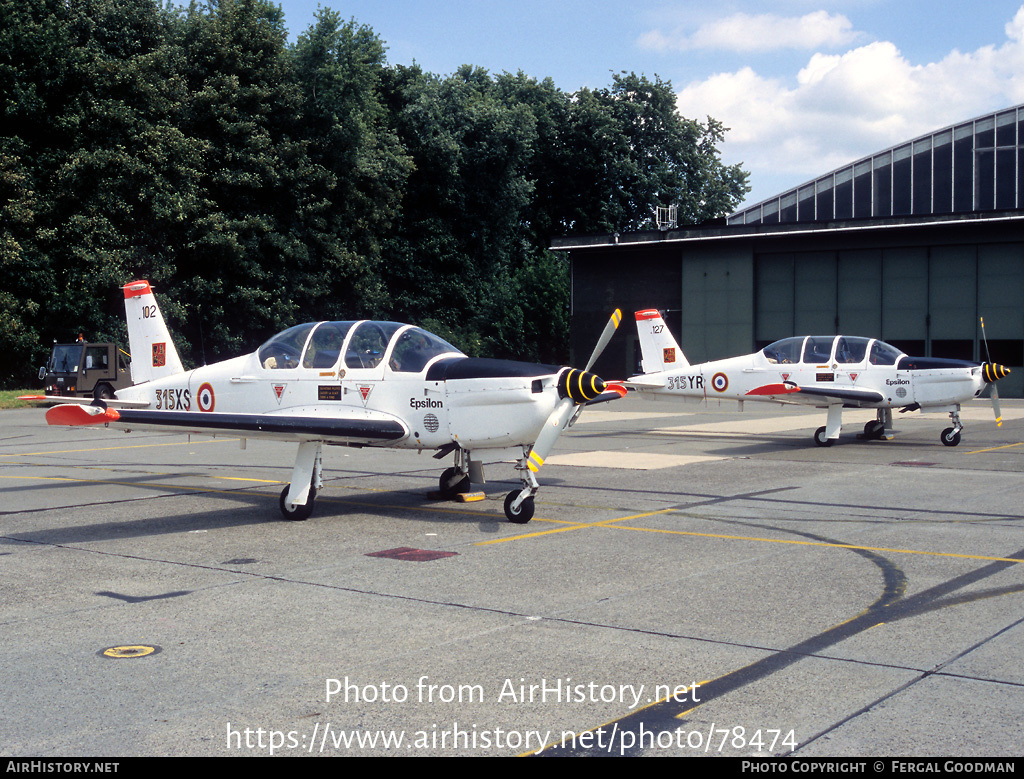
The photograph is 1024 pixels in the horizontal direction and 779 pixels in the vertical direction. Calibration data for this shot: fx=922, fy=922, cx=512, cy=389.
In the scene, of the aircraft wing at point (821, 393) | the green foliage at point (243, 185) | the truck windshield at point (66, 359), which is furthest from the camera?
the green foliage at point (243, 185)

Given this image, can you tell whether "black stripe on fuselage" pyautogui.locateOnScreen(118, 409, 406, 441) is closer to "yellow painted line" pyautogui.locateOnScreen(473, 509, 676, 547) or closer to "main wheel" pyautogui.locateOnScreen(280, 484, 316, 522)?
"main wheel" pyautogui.locateOnScreen(280, 484, 316, 522)

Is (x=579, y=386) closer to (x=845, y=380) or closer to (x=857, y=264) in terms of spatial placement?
(x=845, y=380)

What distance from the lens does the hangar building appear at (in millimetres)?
36500

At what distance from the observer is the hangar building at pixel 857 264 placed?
3650 centimetres

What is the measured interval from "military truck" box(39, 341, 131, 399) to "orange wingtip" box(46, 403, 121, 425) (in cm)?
2492

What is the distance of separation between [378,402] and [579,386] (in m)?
2.32

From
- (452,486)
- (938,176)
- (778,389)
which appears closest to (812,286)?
(938,176)

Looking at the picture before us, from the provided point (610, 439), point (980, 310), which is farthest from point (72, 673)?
point (980, 310)

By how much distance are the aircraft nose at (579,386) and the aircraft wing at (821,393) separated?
963 centimetres

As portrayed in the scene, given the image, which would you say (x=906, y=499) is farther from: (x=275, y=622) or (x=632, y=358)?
(x=632, y=358)

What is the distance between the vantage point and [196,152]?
40.4 meters

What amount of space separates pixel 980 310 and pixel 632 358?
15.2m

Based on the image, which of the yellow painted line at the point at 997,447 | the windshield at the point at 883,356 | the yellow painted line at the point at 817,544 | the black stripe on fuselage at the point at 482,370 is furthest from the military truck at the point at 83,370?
the yellow painted line at the point at 817,544

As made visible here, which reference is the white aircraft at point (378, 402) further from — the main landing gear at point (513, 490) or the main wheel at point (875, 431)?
the main wheel at point (875, 431)
